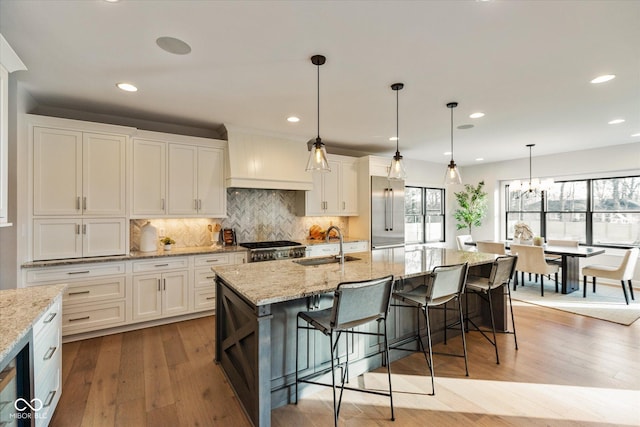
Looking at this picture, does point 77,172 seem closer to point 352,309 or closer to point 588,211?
point 352,309

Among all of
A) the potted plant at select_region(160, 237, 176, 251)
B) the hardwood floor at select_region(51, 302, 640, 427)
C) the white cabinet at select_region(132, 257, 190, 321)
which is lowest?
the hardwood floor at select_region(51, 302, 640, 427)

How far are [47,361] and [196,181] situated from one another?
8.77 ft

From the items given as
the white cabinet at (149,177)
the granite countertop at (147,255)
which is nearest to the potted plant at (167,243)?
the granite countertop at (147,255)

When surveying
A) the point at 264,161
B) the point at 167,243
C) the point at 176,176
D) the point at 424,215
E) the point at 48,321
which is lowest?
the point at 48,321

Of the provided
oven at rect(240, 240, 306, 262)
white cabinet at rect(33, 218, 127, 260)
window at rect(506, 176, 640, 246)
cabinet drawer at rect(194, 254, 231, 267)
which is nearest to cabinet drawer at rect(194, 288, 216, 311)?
cabinet drawer at rect(194, 254, 231, 267)

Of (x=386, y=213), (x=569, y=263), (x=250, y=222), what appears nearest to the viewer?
(x=250, y=222)

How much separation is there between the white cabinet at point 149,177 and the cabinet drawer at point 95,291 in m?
0.85

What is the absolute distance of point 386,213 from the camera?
5629 millimetres

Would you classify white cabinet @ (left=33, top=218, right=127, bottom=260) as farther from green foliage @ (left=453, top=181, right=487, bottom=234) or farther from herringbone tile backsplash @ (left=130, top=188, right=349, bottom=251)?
green foliage @ (left=453, top=181, right=487, bottom=234)

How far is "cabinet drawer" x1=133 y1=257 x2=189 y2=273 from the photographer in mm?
3537

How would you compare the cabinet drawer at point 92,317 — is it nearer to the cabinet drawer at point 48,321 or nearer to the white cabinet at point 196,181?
the white cabinet at point 196,181

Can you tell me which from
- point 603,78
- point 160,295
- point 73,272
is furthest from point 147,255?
point 603,78

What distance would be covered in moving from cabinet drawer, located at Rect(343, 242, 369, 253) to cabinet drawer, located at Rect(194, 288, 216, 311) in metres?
2.28

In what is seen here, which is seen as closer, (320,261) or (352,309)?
(352,309)
